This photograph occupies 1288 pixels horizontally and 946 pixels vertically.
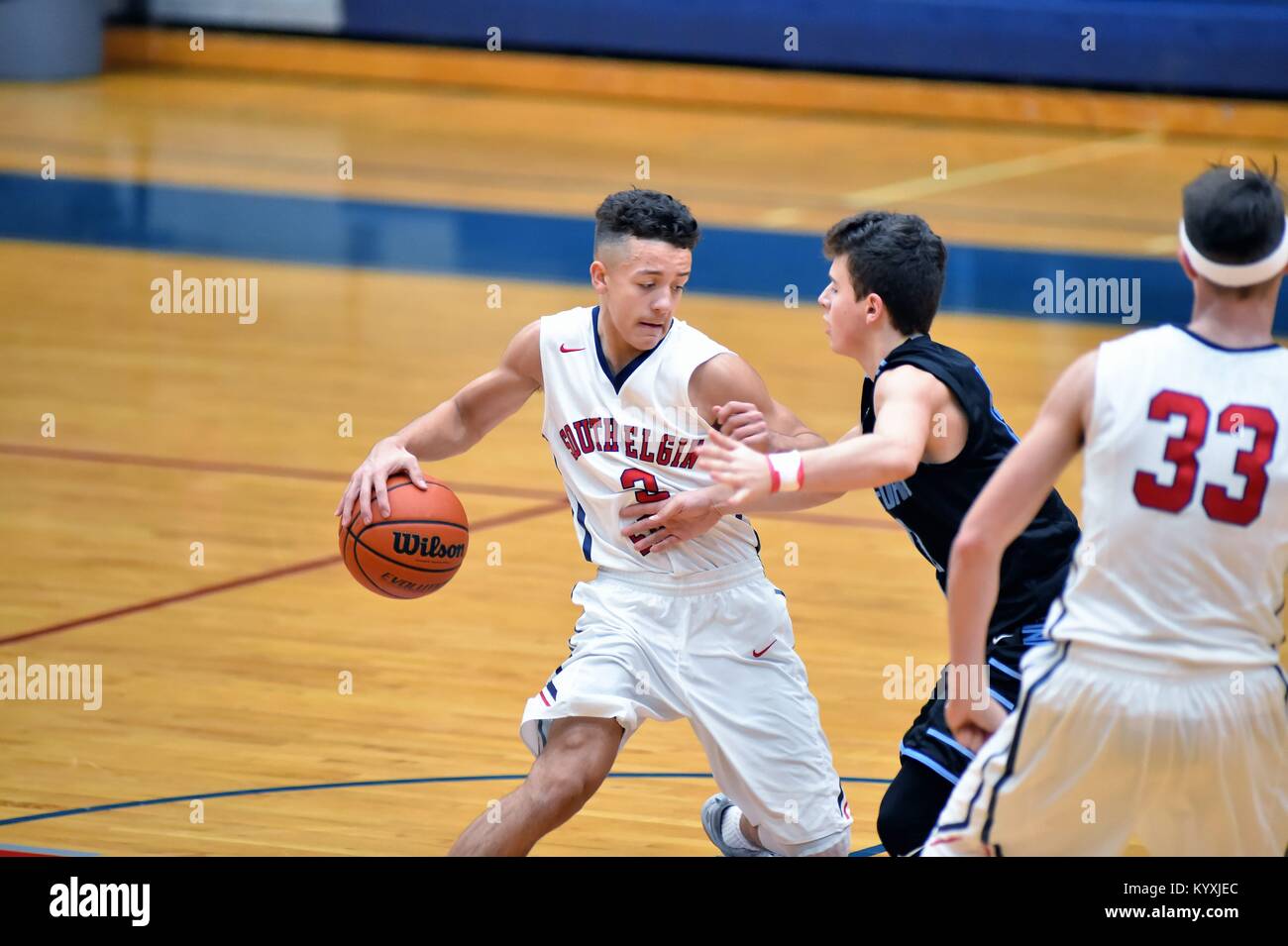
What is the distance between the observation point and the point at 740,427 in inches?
181

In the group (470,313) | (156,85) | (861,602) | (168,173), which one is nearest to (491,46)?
(156,85)

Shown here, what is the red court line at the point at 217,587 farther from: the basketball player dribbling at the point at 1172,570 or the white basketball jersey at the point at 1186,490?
the white basketball jersey at the point at 1186,490

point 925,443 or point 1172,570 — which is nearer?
point 1172,570

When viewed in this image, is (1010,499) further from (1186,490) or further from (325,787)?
(325,787)

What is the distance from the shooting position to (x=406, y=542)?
5055 mm

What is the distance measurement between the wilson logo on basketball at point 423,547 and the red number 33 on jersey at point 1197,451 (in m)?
2.15

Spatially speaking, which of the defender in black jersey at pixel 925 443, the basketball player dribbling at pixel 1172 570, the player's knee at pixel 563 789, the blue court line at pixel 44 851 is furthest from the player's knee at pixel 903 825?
the blue court line at pixel 44 851

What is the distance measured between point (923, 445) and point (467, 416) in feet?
4.88

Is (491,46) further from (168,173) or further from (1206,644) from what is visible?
(1206,644)

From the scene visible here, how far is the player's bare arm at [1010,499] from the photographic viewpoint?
136 inches

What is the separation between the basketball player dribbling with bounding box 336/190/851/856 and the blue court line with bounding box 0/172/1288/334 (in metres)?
8.00

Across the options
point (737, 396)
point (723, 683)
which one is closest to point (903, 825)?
point (723, 683)

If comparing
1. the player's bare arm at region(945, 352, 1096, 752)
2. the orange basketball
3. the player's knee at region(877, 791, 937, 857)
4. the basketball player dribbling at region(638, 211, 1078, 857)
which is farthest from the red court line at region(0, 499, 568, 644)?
the player's bare arm at region(945, 352, 1096, 752)
